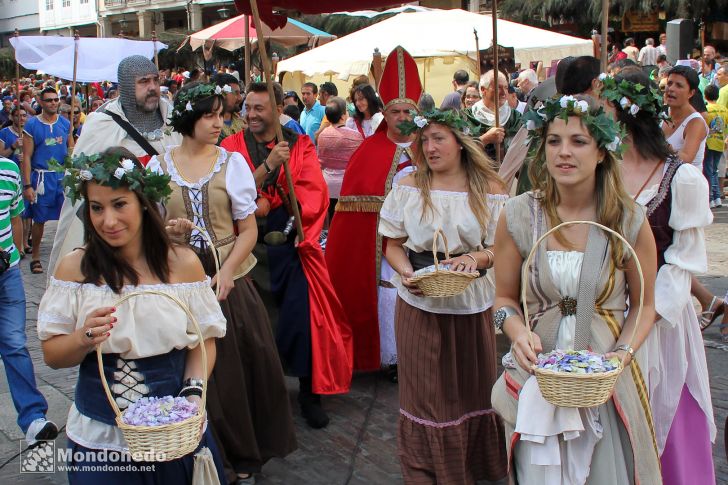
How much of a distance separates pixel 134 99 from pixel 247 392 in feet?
6.78

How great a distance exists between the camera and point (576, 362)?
2.70m

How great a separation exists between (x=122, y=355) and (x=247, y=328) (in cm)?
151

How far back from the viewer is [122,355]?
2.90 meters

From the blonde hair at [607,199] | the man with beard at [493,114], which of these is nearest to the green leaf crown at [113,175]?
the blonde hair at [607,199]

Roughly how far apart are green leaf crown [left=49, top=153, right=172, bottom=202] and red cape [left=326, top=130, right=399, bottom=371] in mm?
2876

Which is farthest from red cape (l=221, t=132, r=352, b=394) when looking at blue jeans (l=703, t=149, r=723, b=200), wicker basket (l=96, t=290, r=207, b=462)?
blue jeans (l=703, t=149, r=723, b=200)

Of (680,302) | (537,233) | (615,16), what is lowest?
(680,302)

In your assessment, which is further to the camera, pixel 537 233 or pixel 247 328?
pixel 247 328

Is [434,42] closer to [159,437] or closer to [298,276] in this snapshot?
[298,276]

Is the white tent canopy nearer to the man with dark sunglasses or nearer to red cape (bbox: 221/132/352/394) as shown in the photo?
the man with dark sunglasses

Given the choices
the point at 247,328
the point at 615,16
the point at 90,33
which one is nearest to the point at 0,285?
the point at 247,328

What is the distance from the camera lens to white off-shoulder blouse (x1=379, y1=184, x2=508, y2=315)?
164 inches

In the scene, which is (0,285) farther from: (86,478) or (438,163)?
(438,163)

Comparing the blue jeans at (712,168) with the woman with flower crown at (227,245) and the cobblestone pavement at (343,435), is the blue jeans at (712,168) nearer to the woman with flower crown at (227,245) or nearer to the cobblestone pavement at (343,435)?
the cobblestone pavement at (343,435)
